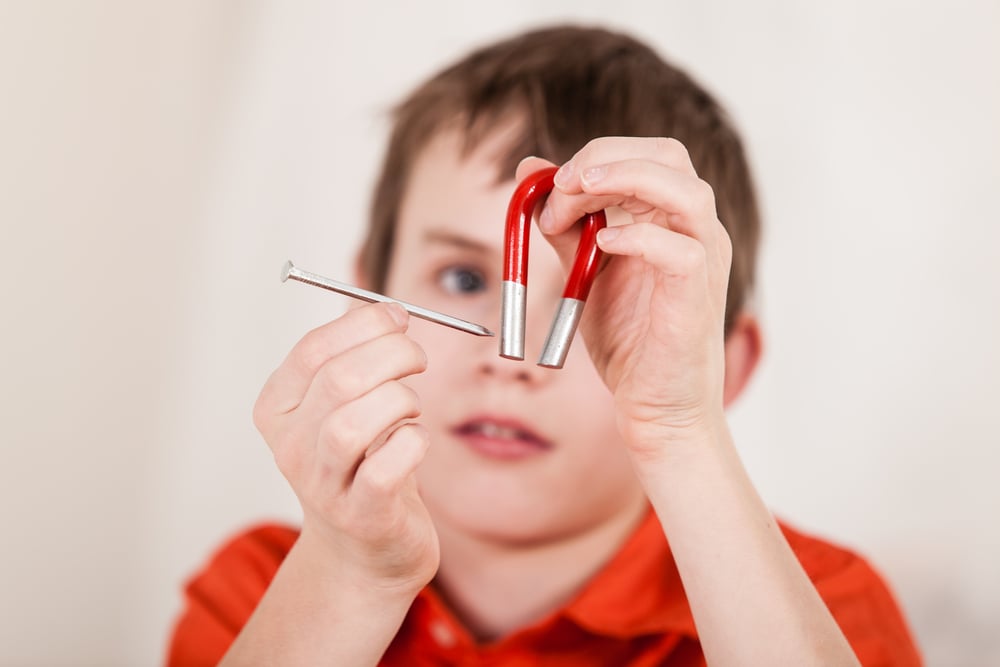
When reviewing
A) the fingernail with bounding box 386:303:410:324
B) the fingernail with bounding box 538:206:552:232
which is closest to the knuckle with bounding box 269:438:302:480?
the fingernail with bounding box 386:303:410:324

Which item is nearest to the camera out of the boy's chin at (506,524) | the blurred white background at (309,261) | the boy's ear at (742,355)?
the boy's chin at (506,524)

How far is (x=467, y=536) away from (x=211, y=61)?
103 centimetres

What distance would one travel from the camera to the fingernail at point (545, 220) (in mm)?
637

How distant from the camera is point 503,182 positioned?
923mm

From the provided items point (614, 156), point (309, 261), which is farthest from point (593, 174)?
point (309, 261)

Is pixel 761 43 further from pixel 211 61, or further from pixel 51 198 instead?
pixel 51 198

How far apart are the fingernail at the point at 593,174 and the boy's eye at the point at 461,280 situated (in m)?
0.39

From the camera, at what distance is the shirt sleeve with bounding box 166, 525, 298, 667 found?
994mm

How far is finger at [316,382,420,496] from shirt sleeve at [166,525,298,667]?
440 mm

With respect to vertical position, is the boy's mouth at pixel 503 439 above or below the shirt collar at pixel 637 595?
above

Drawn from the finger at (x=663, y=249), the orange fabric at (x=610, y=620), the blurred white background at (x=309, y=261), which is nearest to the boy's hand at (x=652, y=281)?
the finger at (x=663, y=249)

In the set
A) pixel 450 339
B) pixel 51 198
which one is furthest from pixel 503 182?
pixel 51 198

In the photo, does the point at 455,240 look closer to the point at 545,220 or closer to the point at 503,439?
the point at 503,439

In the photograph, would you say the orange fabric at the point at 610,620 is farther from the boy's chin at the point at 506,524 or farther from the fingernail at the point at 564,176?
the fingernail at the point at 564,176
